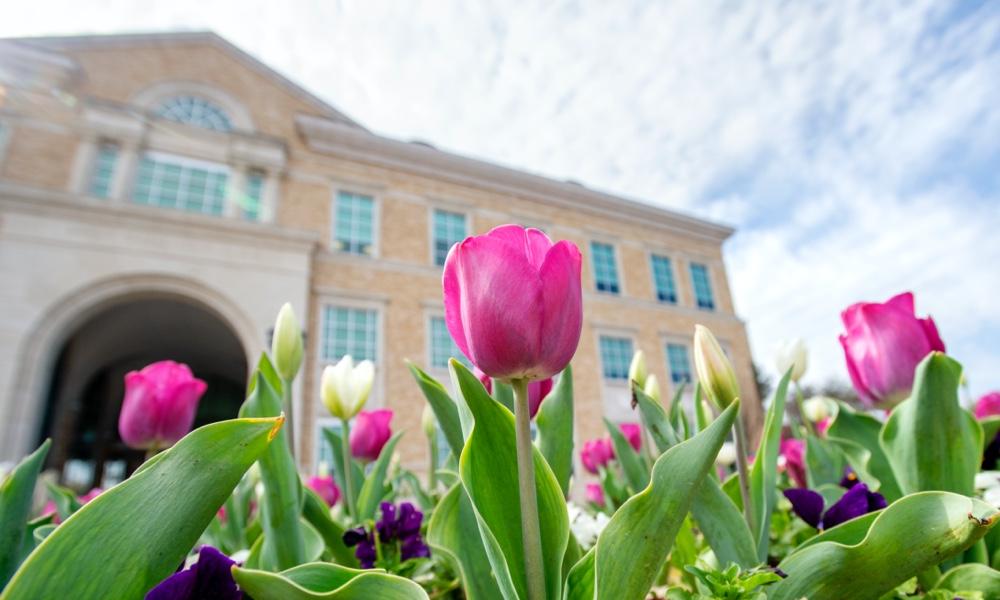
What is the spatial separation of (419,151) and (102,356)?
28.6 feet

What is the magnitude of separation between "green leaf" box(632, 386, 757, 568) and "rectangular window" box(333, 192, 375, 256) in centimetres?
1146

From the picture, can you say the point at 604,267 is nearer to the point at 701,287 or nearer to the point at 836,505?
Result: the point at 701,287

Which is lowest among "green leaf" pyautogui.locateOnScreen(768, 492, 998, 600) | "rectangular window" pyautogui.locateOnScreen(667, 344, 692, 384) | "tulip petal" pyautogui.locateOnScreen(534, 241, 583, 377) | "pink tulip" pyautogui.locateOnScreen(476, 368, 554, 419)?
"green leaf" pyautogui.locateOnScreen(768, 492, 998, 600)

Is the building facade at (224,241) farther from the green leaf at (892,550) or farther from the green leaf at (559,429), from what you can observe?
the green leaf at (892,550)

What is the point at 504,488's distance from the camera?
0.68 meters

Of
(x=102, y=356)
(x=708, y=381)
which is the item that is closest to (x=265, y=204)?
(x=102, y=356)

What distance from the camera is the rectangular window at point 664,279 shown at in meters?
15.6

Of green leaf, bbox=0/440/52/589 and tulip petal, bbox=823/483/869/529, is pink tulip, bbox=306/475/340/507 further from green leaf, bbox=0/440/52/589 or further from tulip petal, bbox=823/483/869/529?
tulip petal, bbox=823/483/869/529

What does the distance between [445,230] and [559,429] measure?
12575mm

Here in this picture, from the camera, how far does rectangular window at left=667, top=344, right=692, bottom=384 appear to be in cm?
1445

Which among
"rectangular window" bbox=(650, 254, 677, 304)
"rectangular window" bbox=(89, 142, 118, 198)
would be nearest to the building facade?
"rectangular window" bbox=(89, 142, 118, 198)

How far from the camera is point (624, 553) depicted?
1.90 ft

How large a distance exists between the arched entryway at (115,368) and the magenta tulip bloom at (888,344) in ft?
33.7

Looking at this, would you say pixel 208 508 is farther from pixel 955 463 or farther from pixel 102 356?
pixel 102 356
